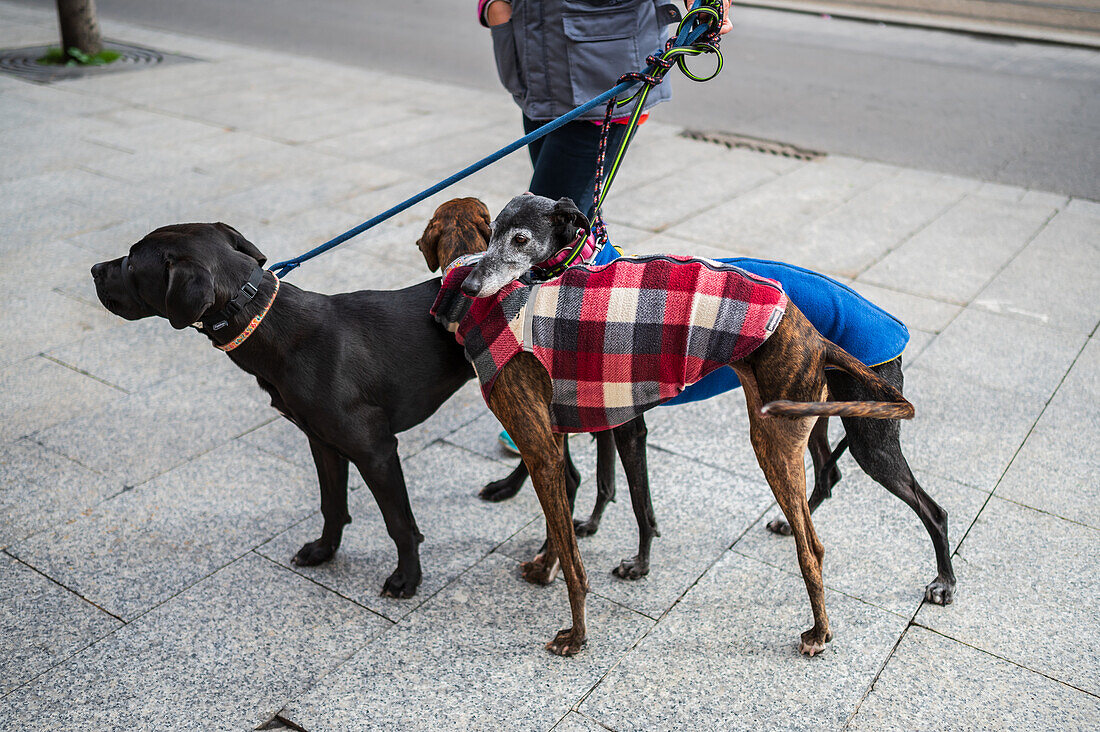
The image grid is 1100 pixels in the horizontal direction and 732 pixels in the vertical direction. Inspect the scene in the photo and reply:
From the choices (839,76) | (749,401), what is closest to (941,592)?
(749,401)

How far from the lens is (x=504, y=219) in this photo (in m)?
2.79

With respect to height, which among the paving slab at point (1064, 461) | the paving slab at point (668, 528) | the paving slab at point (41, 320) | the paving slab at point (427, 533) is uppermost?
the paving slab at point (41, 320)

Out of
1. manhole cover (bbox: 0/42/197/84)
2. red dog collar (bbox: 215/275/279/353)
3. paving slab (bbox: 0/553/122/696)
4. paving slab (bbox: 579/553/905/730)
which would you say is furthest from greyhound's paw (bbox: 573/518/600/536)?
manhole cover (bbox: 0/42/197/84)

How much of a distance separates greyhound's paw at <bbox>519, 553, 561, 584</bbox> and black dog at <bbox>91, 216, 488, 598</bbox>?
427 millimetres

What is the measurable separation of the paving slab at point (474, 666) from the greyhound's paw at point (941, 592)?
106 centimetres

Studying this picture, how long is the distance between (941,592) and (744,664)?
85 centimetres

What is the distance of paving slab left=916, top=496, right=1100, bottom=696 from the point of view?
10.1ft

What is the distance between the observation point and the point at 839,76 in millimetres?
12562

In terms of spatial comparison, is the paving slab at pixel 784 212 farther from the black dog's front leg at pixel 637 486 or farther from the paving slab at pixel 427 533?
the black dog's front leg at pixel 637 486

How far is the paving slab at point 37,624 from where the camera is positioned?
3006 mm

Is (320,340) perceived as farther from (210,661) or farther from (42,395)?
(42,395)

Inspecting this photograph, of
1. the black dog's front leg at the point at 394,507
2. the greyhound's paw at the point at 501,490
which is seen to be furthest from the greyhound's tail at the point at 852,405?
the greyhound's paw at the point at 501,490

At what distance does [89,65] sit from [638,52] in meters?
9.98

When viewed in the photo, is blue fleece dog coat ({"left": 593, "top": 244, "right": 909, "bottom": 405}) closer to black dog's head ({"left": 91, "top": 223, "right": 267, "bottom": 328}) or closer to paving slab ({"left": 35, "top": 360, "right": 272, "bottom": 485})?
black dog's head ({"left": 91, "top": 223, "right": 267, "bottom": 328})
